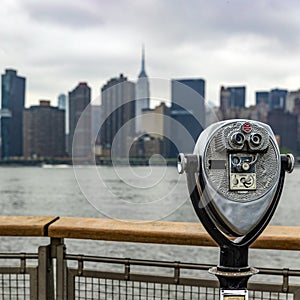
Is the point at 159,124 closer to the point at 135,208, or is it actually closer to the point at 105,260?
the point at 105,260

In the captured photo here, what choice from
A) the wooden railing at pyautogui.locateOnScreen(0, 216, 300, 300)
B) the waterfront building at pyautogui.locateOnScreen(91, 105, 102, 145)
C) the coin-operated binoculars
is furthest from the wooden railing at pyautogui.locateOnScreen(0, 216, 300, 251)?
the waterfront building at pyautogui.locateOnScreen(91, 105, 102, 145)

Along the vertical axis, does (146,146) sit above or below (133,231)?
above

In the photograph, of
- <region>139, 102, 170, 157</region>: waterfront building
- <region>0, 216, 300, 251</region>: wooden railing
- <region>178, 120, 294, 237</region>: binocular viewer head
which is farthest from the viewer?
<region>139, 102, 170, 157</region>: waterfront building

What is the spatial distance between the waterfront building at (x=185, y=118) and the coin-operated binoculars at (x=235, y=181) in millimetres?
321

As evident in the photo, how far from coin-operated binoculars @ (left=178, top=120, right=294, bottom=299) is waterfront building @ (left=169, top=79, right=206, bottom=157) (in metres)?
0.32

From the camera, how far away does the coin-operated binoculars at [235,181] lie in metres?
1.62

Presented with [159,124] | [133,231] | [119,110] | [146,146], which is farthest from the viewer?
[146,146]

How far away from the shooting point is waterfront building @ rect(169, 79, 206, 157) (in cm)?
198

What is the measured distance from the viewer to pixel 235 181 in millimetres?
A: 1631

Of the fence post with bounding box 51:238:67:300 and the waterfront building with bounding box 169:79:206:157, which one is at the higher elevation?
the waterfront building with bounding box 169:79:206:157

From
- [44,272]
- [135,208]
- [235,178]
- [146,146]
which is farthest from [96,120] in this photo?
[135,208]

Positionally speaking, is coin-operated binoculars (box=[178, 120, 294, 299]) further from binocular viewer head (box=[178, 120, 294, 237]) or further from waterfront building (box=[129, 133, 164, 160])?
waterfront building (box=[129, 133, 164, 160])

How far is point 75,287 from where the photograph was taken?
82.2 inches

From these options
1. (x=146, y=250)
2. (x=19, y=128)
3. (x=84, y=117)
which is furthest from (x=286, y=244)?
(x=19, y=128)
